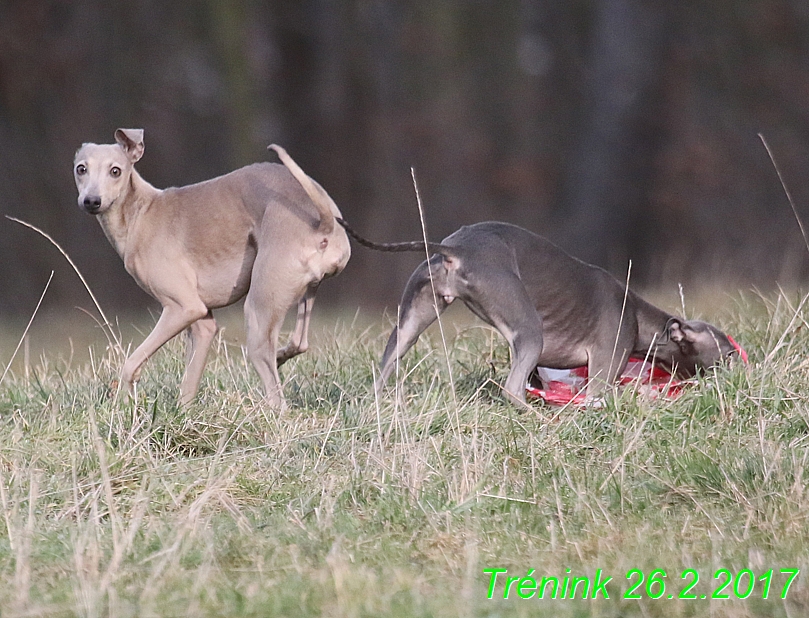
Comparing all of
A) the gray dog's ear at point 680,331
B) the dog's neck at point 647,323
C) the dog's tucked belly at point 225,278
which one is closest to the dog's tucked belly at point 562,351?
the dog's neck at point 647,323

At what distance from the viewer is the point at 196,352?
20.3 feet

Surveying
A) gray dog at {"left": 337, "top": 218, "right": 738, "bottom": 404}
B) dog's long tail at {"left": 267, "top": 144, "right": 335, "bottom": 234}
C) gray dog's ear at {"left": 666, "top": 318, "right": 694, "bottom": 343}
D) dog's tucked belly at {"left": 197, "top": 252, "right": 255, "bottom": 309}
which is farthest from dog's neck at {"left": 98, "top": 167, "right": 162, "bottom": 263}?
gray dog's ear at {"left": 666, "top": 318, "right": 694, "bottom": 343}

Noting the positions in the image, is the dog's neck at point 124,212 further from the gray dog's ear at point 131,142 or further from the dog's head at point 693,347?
the dog's head at point 693,347

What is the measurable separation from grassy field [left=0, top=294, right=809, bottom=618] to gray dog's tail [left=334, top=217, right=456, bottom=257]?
0.58 metres

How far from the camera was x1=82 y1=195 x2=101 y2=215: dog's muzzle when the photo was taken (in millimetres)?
5977

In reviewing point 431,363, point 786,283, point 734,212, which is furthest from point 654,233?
point 431,363

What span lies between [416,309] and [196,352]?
1143mm

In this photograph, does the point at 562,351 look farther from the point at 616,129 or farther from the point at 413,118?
the point at 413,118

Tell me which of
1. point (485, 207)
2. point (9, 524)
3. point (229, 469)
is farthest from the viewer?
point (485, 207)

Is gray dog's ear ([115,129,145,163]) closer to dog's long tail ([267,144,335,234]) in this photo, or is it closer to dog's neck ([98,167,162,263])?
dog's neck ([98,167,162,263])

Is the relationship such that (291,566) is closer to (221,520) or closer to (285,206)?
(221,520)

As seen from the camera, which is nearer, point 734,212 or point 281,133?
point 281,133

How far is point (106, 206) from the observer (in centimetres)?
604

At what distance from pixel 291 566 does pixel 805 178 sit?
17.7 metres
